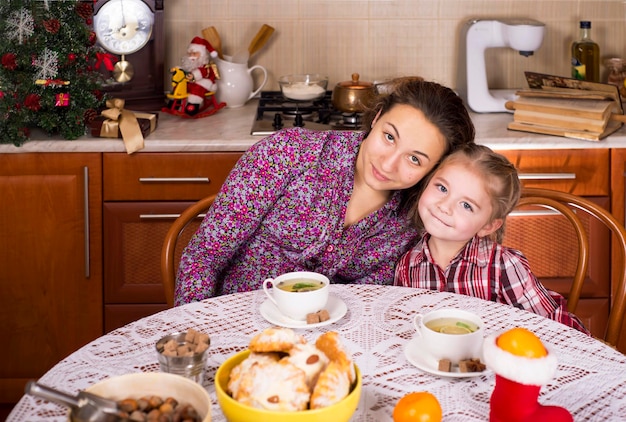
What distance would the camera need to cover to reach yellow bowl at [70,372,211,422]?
1.06 meters

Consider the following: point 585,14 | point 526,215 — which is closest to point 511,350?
point 526,215

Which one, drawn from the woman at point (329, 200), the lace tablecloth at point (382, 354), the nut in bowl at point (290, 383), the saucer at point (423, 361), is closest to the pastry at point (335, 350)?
the nut in bowl at point (290, 383)

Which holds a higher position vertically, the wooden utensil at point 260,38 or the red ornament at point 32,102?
the wooden utensil at point 260,38

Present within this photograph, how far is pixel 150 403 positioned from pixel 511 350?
455mm

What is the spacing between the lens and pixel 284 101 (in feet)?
9.87

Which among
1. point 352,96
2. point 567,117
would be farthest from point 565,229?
point 352,96

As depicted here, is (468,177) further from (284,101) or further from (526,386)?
(284,101)

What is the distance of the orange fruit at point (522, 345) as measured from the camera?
3.54ft

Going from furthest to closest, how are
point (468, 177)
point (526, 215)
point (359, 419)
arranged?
point (526, 215) → point (468, 177) → point (359, 419)

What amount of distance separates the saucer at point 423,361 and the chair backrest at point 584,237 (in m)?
0.62

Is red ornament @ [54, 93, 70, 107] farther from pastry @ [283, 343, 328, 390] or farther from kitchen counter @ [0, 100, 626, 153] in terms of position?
pastry @ [283, 343, 328, 390]

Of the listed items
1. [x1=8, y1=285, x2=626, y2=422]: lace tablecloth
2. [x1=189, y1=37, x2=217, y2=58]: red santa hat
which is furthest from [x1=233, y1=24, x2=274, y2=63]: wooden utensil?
[x1=8, y1=285, x2=626, y2=422]: lace tablecloth

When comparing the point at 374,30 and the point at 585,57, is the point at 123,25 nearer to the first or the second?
the point at 374,30

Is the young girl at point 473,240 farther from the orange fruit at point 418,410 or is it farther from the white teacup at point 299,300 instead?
the orange fruit at point 418,410
